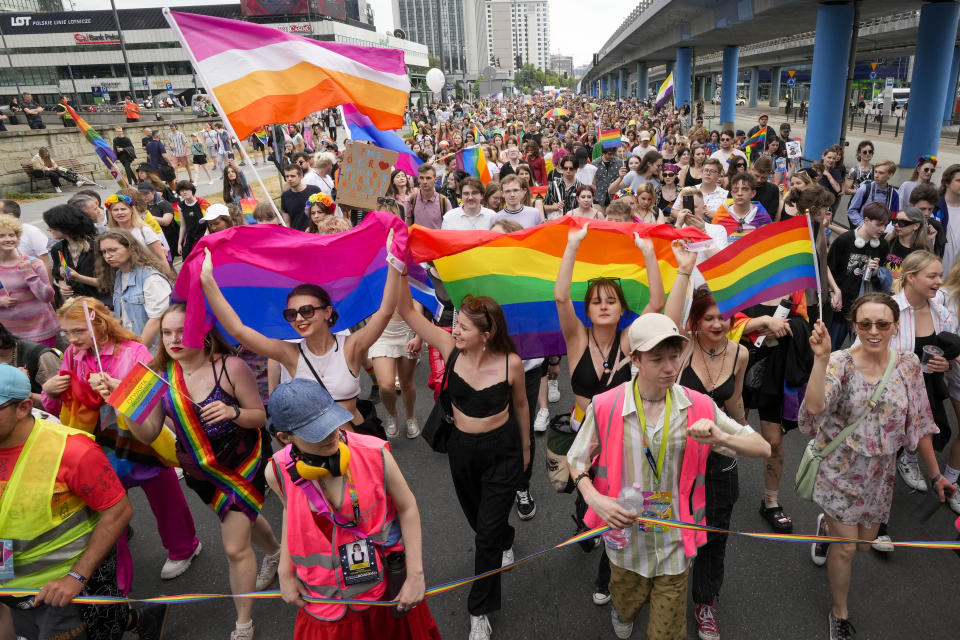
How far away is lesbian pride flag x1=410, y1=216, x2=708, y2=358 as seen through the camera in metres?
4.02

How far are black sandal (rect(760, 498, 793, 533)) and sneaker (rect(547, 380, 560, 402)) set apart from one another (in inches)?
91.4

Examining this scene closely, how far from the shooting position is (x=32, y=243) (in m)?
5.56

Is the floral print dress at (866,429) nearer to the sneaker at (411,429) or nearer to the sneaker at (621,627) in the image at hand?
the sneaker at (621,627)

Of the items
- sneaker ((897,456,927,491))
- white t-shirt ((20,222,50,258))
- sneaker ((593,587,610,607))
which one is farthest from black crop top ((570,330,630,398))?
white t-shirt ((20,222,50,258))

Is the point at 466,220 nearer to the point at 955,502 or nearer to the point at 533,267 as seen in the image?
the point at 533,267

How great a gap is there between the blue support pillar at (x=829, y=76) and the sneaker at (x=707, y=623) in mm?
16447

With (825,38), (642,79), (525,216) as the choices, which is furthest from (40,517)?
(642,79)

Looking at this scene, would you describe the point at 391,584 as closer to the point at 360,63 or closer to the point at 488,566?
the point at 488,566

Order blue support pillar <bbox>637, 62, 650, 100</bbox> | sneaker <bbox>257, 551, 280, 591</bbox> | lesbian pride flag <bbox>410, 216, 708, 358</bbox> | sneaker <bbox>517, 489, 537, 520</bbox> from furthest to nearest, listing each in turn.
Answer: blue support pillar <bbox>637, 62, 650, 100</bbox>
sneaker <bbox>517, 489, 537, 520</bbox>
lesbian pride flag <bbox>410, 216, 708, 358</bbox>
sneaker <bbox>257, 551, 280, 591</bbox>

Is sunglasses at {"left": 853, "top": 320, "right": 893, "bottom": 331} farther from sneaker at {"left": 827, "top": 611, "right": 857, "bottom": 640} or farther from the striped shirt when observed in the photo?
sneaker at {"left": 827, "top": 611, "right": 857, "bottom": 640}

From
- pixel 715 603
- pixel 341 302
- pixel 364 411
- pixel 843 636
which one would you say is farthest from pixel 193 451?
pixel 843 636

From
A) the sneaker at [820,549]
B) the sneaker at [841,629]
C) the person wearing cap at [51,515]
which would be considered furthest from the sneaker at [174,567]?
the sneaker at [820,549]

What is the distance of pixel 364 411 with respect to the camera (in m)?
3.74

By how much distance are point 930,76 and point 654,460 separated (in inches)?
705
